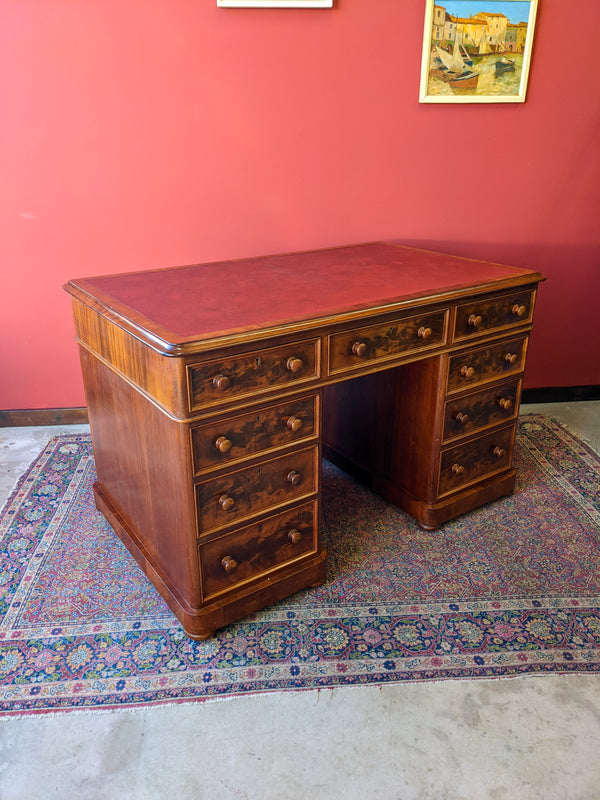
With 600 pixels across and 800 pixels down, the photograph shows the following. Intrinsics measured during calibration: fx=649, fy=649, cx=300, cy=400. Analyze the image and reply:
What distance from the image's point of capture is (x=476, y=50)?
281 cm

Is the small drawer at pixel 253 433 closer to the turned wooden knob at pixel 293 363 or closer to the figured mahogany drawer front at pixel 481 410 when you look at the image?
the turned wooden knob at pixel 293 363

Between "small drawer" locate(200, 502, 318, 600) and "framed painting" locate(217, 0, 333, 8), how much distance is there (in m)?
2.01

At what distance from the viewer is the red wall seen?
8.71 feet

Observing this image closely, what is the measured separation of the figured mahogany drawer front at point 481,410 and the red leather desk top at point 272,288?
42cm

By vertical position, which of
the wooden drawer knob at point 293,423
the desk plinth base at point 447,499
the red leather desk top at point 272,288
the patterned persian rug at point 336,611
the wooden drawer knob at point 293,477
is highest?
the red leather desk top at point 272,288

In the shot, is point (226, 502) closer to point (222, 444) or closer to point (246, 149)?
point (222, 444)

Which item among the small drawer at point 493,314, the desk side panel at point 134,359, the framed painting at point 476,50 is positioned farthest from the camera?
the framed painting at point 476,50

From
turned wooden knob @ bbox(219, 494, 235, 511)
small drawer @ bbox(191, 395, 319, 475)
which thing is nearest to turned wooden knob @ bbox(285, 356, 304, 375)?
small drawer @ bbox(191, 395, 319, 475)

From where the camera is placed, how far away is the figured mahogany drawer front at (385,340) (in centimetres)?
193

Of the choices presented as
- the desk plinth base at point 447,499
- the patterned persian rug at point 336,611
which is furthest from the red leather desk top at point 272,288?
the patterned persian rug at point 336,611

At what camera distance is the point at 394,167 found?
2984 millimetres

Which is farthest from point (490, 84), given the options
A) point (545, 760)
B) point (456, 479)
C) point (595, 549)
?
point (545, 760)

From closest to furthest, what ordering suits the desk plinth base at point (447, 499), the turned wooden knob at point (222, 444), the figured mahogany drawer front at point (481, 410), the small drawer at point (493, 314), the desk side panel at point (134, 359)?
the desk side panel at point (134, 359) < the turned wooden knob at point (222, 444) < the small drawer at point (493, 314) < the figured mahogany drawer front at point (481, 410) < the desk plinth base at point (447, 499)

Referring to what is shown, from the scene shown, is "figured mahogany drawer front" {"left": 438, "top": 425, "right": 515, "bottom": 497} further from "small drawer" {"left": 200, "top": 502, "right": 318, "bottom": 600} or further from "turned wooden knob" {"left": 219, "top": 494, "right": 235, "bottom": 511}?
"turned wooden knob" {"left": 219, "top": 494, "right": 235, "bottom": 511}
